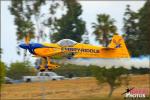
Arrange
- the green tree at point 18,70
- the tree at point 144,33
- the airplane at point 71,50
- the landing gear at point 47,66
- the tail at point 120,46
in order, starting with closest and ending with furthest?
the landing gear at point 47,66 → the airplane at point 71,50 → the tail at point 120,46 → the tree at point 144,33 → the green tree at point 18,70

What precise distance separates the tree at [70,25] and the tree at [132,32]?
7327mm

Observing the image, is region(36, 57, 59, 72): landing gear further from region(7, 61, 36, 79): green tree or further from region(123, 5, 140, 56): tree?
region(7, 61, 36, 79): green tree

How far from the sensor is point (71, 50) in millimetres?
31125

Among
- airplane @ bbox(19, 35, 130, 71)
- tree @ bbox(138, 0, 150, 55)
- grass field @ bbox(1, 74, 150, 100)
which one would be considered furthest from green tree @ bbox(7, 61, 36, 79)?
airplane @ bbox(19, 35, 130, 71)

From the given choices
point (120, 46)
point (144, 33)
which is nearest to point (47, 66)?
point (120, 46)

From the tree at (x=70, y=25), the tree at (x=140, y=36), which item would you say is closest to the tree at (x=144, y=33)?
the tree at (x=140, y=36)

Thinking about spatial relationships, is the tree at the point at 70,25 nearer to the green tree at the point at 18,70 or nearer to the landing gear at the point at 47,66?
the green tree at the point at 18,70

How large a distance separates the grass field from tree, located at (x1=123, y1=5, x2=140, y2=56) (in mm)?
4290

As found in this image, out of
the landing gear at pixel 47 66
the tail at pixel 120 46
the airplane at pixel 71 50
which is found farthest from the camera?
Answer: the tail at pixel 120 46

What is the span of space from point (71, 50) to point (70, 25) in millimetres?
Answer: 38146

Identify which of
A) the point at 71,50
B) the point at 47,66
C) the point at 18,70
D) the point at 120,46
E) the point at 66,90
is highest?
the point at 120,46

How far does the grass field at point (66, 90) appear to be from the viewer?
6688cm

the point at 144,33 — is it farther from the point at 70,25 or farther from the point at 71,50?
the point at 71,50

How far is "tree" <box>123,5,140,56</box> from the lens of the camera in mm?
75500
